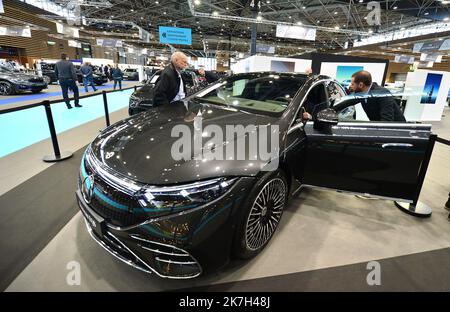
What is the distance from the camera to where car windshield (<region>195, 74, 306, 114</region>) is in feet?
7.57

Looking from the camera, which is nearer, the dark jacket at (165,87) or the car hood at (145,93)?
the dark jacket at (165,87)

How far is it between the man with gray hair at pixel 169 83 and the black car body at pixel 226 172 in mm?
1002

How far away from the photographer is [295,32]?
14.1 meters

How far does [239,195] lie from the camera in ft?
4.78

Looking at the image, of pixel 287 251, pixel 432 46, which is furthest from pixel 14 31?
pixel 432 46

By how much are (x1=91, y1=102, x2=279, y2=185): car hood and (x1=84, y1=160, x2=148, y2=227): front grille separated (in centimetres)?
12

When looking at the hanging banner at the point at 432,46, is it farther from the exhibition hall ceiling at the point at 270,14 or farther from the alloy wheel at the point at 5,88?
the alloy wheel at the point at 5,88

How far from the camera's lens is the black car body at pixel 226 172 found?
4.45 ft

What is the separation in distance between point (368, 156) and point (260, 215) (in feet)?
3.73

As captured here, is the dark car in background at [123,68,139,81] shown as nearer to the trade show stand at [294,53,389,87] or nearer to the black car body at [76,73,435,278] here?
the trade show stand at [294,53,389,87]

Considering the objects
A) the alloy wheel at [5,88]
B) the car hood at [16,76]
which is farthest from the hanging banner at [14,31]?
the alloy wheel at [5,88]

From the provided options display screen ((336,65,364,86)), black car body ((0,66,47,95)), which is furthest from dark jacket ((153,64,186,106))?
black car body ((0,66,47,95))
